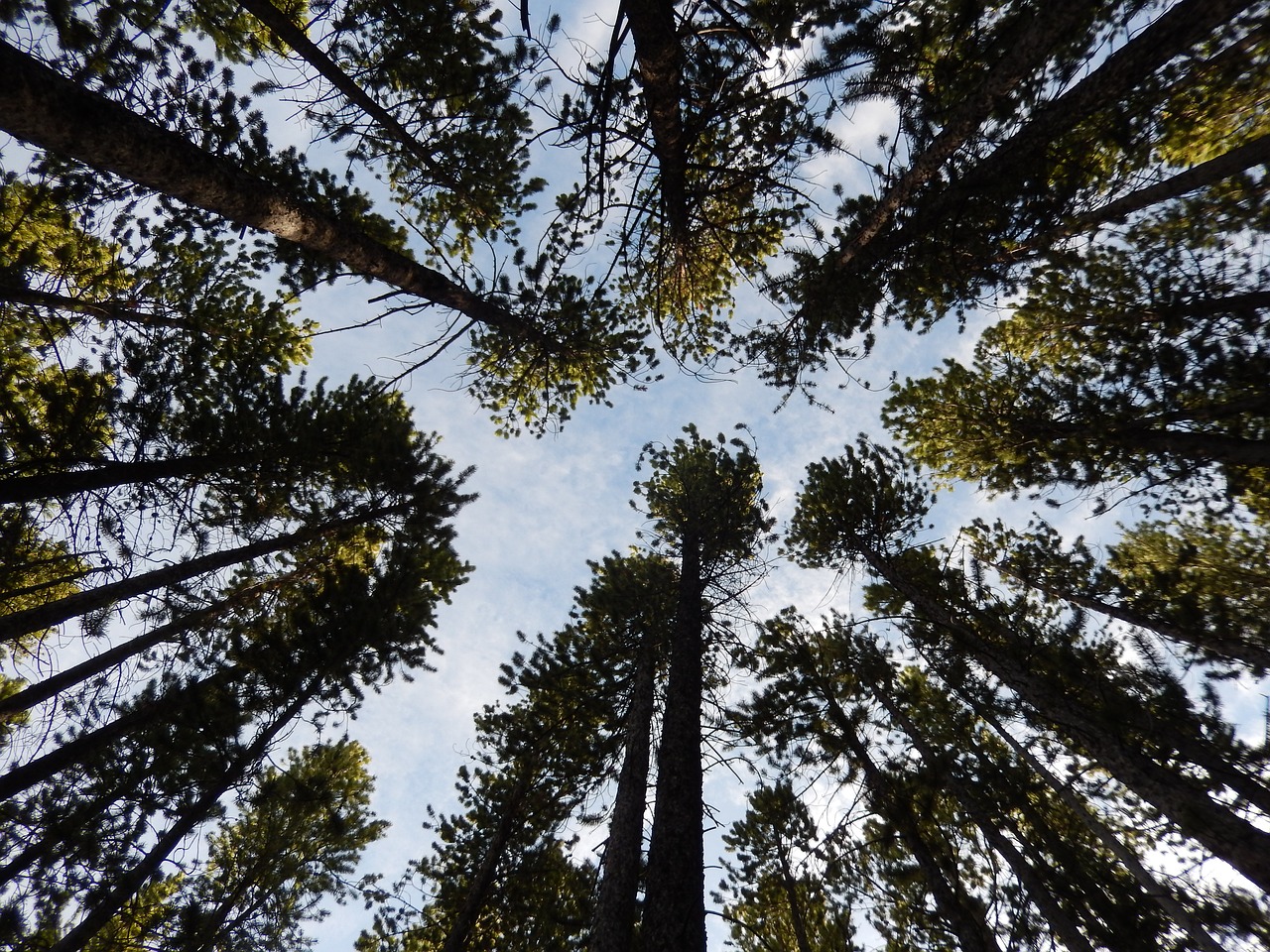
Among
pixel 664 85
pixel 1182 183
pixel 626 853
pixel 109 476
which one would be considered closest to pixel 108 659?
pixel 109 476

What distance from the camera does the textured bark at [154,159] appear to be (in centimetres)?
282

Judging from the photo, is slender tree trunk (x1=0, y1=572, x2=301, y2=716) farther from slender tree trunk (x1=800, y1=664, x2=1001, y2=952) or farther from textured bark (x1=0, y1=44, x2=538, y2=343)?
slender tree trunk (x1=800, y1=664, x2=1001, y2=952)

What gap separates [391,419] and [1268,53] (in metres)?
12.6

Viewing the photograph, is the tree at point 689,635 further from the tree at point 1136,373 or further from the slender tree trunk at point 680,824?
A: the tree at point 1136,373

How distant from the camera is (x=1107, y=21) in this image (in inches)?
192

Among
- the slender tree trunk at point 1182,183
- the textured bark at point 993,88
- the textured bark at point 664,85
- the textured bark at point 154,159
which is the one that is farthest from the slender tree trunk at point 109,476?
the slender tree trunk at point 1182,183

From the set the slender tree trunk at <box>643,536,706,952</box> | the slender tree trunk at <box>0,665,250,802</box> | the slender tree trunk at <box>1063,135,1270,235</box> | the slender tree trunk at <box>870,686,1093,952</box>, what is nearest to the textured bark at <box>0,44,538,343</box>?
the slender tree trunk at <box>0,665,250,802</box>

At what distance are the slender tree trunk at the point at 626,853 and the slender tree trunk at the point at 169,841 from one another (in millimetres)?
4520

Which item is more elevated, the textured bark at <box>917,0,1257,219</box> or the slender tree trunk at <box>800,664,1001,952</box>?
the textured bark at <box>917,0,1257,219</box>

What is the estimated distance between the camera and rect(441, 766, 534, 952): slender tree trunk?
727cm

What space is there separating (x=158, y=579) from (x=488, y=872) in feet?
21.9

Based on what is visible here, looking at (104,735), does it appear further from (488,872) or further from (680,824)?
(680,824)

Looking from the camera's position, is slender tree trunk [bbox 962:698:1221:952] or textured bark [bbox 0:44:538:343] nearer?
textured bark [bbox 0:44:538:343]

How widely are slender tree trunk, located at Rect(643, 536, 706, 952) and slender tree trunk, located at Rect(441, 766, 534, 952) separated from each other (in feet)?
13.1
